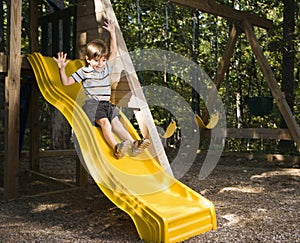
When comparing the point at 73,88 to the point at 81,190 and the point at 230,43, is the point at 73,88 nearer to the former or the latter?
the point at 81,190

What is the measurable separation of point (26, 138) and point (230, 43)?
6484mm

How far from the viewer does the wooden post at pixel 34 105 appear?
5574mm

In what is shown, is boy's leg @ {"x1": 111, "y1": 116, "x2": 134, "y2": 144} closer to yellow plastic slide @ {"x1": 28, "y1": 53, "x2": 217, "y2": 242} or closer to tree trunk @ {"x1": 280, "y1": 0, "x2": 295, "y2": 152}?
yellow plastic slide @ {"x1": 28, "y1": 53, "x2": 217, "y2": 242}

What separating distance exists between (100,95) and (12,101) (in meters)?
1.10

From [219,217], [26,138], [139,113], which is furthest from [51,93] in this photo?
[26,138]

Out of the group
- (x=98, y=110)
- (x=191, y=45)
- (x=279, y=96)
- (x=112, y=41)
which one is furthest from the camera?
(x=191, y=45)

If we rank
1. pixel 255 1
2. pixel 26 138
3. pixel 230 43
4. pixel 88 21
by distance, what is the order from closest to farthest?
pixel 88 21, pixel 230 43, pixel 255 1, pixel 26 138

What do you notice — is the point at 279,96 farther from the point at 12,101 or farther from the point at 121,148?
the point at 12,101

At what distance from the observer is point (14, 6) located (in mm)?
4266

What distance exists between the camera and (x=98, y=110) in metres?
3.86

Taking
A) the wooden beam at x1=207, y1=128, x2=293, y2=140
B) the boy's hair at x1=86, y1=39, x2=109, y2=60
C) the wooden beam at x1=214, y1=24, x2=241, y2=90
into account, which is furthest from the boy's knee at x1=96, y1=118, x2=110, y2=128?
the wooden beam at x1=214, y1=24, x2=241, y2=90

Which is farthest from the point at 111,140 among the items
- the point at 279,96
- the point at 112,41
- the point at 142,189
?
the point at 279,96

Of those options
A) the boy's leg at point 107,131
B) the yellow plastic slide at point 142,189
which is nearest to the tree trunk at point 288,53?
the yellow plastic slide at point 142,189

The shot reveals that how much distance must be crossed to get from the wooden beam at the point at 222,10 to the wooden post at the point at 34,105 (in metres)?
2.04
